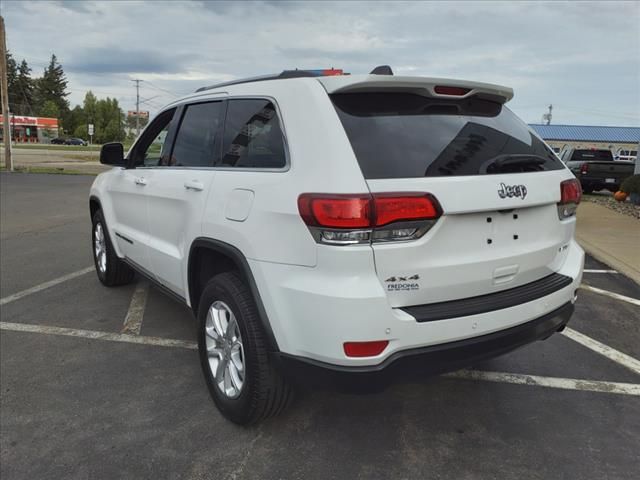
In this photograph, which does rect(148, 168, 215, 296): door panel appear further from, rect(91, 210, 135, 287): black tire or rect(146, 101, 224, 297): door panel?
rect(91, 210, 135, 287): black tire

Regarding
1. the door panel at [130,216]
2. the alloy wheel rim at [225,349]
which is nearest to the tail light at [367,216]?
the alloy wheel rim at [225,349]

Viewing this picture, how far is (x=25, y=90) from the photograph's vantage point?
118375 mm

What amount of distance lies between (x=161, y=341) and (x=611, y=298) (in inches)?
176

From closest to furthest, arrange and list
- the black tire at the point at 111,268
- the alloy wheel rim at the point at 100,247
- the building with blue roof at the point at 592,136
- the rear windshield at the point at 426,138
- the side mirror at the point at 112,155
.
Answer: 1. the rear windshield at the point at 426,138
2. the side mirror at the point at 112,155
3. the black tire at the point at 111,268
4. the alloy wheel rim at the point at 100,247
5. the building with blue roof at the point at 592,136

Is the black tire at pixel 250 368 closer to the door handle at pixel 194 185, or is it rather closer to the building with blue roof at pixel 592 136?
the door handle at pixel 194 185

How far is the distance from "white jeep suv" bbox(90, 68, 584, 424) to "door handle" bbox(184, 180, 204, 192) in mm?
18

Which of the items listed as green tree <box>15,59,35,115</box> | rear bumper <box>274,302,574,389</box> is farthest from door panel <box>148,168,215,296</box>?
green tree <box>15,59,35,115</box>

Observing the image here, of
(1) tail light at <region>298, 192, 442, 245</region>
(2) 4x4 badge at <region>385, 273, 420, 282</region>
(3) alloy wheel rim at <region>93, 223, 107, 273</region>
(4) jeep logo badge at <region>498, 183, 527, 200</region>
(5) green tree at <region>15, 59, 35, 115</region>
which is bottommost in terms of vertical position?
(3) alloy wheel rim at <region>93, 223, 107, 273</region>

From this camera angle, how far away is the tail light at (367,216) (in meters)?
2.15

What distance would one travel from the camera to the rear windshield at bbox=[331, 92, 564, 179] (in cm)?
232

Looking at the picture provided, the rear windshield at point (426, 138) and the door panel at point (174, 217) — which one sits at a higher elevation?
the rear windshield at point (426, 138)

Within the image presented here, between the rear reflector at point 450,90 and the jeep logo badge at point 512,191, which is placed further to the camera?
the rear reflector at point 450,90

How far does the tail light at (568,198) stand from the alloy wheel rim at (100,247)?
13.8 ft

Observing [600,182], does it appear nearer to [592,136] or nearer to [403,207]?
[403,207]
